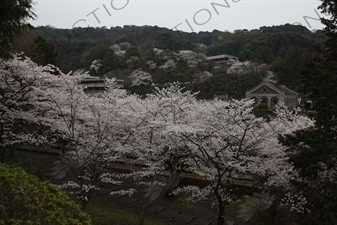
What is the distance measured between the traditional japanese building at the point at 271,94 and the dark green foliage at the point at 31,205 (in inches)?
1188

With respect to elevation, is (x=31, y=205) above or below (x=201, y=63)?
below

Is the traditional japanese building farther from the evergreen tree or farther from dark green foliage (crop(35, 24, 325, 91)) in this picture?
the evergreen tree

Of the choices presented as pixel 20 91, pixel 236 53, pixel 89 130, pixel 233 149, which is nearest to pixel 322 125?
pixel 233 149

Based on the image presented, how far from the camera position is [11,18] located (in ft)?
20.4

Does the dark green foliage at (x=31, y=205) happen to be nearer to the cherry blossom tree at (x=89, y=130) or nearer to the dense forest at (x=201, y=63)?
the cherry blossom tree at (x=89, y=130)

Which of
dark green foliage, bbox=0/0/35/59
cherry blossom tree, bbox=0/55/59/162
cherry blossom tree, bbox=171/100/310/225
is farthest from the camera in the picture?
cherry blossom tree, bbox=0/55/59/162

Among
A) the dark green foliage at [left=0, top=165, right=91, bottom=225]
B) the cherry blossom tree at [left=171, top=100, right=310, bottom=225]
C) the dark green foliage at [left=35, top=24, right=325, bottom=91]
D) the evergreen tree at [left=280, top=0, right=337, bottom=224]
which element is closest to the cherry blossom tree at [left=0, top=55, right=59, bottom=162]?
the cherry blossom tree at [left=171, top=100, right=310, bottom=225]

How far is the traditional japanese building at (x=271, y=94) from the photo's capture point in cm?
3116

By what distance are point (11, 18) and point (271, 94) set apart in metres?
29.5

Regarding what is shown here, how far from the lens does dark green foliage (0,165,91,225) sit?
115 inches

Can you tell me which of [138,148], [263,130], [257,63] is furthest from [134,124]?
[257,63]

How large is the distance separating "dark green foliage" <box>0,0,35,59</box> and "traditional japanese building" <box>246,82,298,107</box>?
2799cm

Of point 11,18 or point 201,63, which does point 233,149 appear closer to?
point 11,18

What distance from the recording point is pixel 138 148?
970cm
